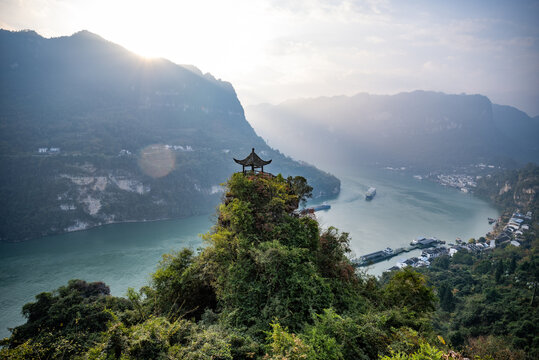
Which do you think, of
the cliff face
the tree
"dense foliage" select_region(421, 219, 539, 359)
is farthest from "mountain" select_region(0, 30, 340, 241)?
the tree

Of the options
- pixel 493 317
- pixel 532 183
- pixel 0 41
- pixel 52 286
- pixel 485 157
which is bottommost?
pixel 52 286

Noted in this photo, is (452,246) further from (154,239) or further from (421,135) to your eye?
(421,135)

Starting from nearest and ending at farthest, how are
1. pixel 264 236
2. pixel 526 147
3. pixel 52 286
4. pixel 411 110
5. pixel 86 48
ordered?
pixel 264 236
pixel 52 286
pixel 86 48
pixel 526 147
pixel 411 110

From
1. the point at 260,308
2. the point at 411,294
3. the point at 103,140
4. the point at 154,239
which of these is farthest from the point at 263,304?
the point at 103,140

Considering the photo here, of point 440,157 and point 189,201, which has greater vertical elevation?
point 440,157

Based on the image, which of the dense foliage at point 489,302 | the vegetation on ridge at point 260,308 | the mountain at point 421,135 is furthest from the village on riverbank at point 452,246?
the mountain at point 421,135

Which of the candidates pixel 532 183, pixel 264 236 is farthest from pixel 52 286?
pixel 532 183

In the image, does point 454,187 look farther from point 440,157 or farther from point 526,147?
point 526,147

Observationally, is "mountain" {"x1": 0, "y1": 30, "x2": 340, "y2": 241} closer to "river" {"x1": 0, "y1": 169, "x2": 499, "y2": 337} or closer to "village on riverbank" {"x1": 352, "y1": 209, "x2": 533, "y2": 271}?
"river" {"x1": 0, "y1": 169, "x2": 499, "y2": 337}
